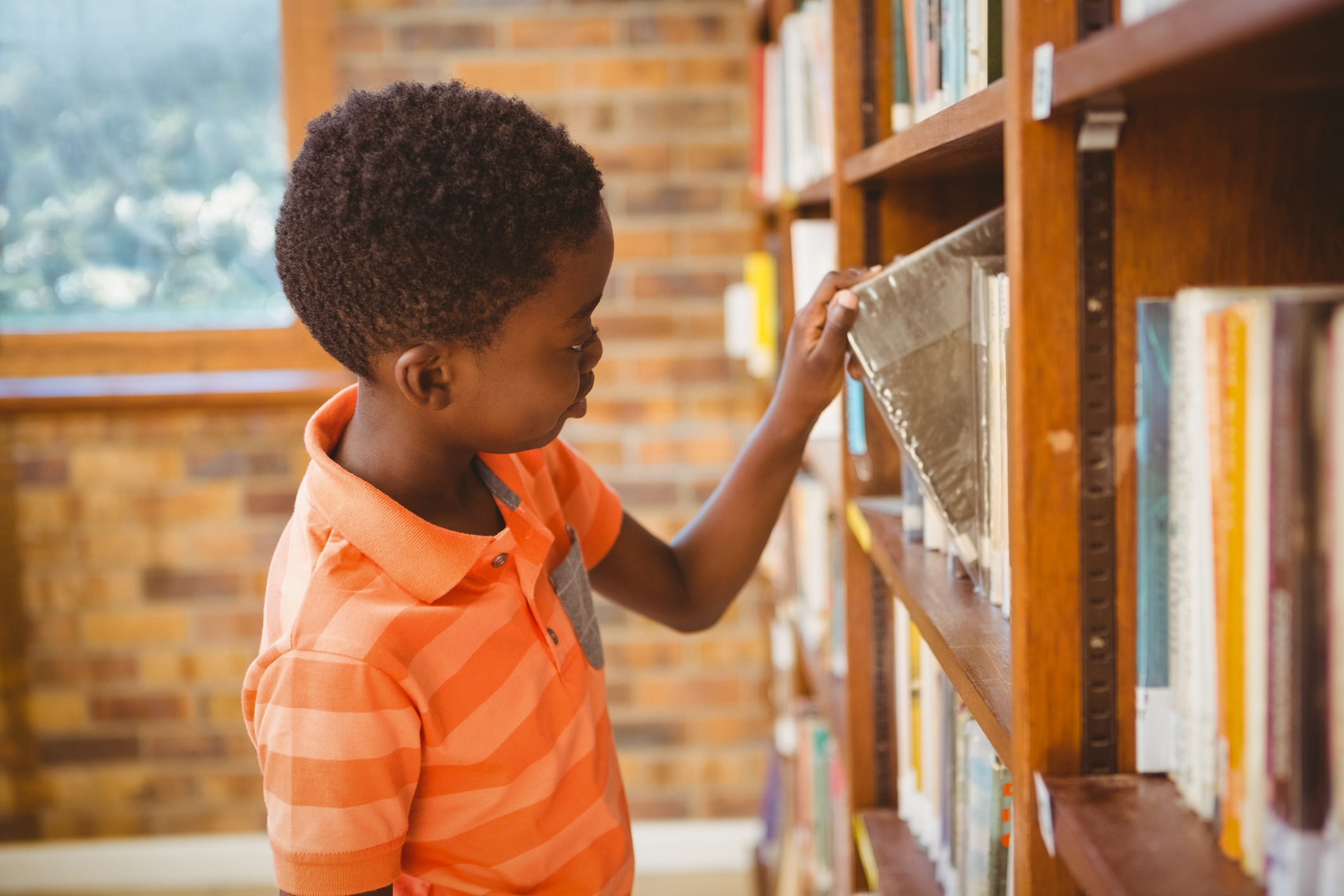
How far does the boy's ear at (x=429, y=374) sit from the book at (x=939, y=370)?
1.14ft

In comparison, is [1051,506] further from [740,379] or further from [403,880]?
[740,379]

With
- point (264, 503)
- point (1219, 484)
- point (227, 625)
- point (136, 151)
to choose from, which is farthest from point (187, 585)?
point (1219, 484)

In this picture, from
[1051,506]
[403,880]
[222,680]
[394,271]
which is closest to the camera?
[1051,506]

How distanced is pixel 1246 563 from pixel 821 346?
475 millimetres

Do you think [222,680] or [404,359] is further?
[222,680]

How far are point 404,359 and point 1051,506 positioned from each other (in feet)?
1.53

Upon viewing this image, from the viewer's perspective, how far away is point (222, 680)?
2322mm

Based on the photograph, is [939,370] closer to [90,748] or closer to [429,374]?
[429,374]

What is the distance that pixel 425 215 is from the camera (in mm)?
702

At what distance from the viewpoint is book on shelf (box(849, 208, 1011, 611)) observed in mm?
755

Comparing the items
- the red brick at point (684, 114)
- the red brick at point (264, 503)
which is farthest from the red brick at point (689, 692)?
the red brick at point (684, 114)

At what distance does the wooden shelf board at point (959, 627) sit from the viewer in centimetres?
64

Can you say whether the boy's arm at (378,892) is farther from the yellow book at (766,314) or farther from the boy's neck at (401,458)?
the yellow book at (766,314)

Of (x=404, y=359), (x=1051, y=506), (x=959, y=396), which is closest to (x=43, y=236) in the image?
(x=404, y=359)
